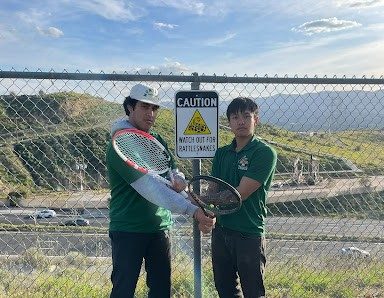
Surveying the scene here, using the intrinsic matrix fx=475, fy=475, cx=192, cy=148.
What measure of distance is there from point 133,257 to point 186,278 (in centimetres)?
162

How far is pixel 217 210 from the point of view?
9.80ft

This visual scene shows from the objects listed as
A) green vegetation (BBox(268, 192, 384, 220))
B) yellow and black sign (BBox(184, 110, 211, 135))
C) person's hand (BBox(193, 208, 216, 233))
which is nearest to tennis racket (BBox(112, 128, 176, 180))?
person's hand (BBox(193, 208, 216, 233))

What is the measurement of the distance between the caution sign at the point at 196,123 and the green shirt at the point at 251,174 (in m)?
0.29

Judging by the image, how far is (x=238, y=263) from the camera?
330 cm

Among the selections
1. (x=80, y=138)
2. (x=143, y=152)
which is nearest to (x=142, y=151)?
(x=143, y=152)

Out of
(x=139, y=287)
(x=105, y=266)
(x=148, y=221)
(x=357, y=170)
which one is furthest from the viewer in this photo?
(x=357, y=170)

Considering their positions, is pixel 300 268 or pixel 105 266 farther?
pixel 105 266

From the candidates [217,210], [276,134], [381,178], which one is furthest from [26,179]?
[381,178]

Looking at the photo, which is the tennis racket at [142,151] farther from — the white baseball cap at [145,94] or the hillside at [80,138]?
the hillside at [80,138]

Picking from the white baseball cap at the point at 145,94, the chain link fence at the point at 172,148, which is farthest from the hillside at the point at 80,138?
the white baseball cap at the point at 145,94

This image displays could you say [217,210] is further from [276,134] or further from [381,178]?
[381,178]

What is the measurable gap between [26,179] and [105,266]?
1.52 metres

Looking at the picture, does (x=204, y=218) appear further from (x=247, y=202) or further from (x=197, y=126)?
(x=197, y=126)

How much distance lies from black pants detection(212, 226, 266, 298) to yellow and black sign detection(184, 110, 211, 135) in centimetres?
73
